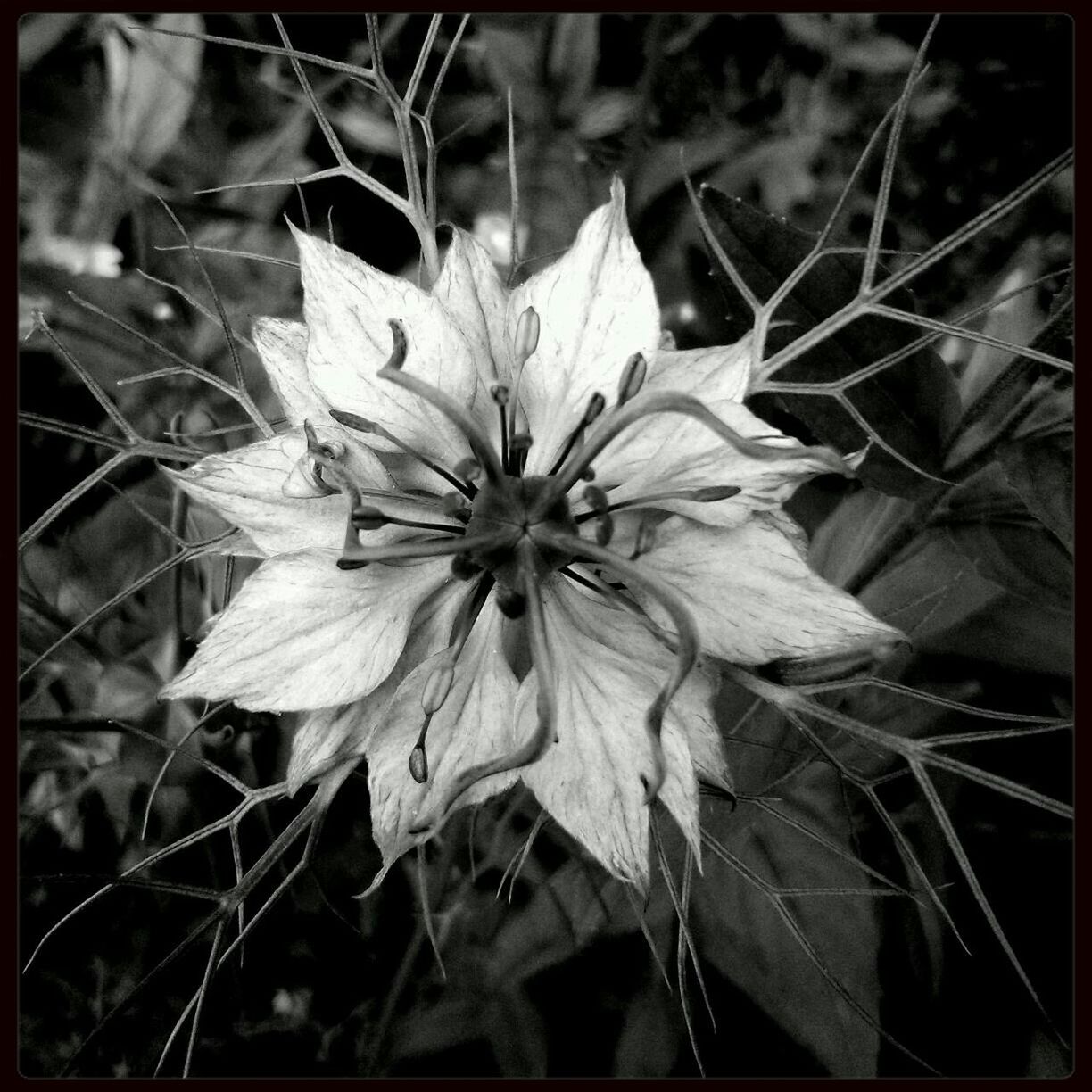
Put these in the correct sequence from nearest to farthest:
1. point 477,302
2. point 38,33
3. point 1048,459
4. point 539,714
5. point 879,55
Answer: point 539,714 → point 477,302 → point 1048,459 → point 38,33 → point 879,55

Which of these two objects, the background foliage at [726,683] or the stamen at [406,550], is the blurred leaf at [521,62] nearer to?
the background foliage at [726,683]

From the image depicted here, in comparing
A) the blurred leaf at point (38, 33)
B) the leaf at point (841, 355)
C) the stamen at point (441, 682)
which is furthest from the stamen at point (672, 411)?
the blurred leaf at point (38, 33)

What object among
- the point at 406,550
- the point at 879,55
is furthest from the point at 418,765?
the point at 879,55

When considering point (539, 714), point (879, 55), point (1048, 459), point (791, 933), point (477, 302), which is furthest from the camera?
point (879, 55)

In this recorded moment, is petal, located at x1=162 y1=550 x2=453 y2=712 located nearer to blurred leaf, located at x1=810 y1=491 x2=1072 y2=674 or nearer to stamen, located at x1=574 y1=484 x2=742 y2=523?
stamen, located at x1=574 y1=484 x2=742 y2=523

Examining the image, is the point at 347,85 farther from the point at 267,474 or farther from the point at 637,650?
the point at 637,650

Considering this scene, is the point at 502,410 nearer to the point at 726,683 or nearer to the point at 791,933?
the point at 726,683

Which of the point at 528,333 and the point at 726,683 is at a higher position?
the point at 528,333
